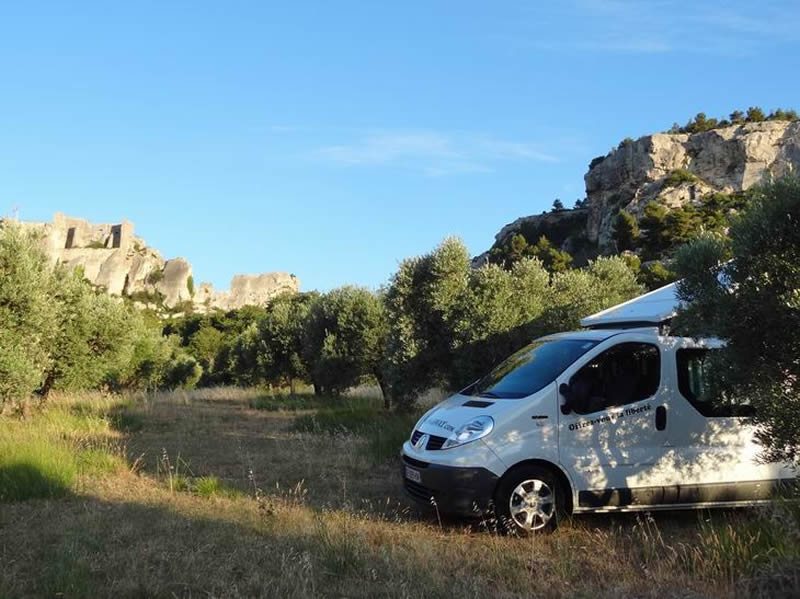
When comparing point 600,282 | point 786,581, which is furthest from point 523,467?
point 600,282

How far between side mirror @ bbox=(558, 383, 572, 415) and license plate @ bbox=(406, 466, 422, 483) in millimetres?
1514

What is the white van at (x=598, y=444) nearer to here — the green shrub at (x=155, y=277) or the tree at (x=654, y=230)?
the tree at (x=654, y=230)

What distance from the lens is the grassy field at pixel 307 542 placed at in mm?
4148

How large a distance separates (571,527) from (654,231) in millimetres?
61698

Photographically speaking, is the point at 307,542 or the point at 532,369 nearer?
the point at 307,542

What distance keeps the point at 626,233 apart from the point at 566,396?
6402cm

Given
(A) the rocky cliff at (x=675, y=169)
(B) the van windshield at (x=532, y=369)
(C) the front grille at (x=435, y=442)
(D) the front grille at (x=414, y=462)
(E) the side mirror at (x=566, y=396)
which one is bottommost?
(D) the front grille at (x=414, y=462)

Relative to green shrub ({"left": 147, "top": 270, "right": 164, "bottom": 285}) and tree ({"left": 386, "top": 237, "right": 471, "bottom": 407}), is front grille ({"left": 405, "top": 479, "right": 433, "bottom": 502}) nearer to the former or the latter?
tree ({"left": 386, "top": 237, "right": 471, "bottom": 407})

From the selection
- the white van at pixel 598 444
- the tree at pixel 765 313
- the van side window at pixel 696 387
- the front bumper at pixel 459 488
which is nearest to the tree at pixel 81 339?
the front bumper at pixel 459 488

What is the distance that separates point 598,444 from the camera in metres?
6.14

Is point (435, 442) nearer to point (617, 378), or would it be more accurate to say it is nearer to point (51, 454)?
point (617, 378)

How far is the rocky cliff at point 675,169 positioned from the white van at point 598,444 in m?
70.2

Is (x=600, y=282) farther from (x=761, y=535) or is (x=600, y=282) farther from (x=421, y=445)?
(x=761, y=535)

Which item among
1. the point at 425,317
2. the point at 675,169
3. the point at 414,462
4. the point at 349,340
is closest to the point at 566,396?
the point at 414,462
